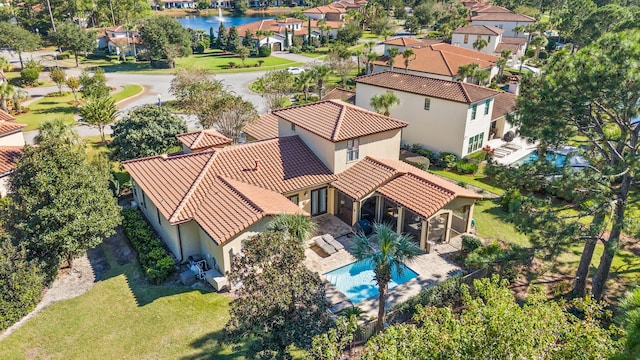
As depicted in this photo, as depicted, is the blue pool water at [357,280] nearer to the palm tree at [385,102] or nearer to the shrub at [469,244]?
the shrub at [469,244]

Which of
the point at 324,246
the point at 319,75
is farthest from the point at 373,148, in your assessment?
the point at 319,75

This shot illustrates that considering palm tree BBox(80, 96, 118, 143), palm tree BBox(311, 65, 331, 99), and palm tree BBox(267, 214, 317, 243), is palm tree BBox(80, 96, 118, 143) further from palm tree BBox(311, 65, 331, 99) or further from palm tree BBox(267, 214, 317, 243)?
palm tree BBox(311, 65, 331, 99)

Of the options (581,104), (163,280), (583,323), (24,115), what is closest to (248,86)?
(24,115)

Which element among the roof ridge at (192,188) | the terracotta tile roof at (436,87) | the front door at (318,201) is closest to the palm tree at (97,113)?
the roof ridge at (192,188)

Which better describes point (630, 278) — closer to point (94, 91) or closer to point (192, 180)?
point (192, 180)

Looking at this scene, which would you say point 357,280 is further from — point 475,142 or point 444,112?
point 475,142
